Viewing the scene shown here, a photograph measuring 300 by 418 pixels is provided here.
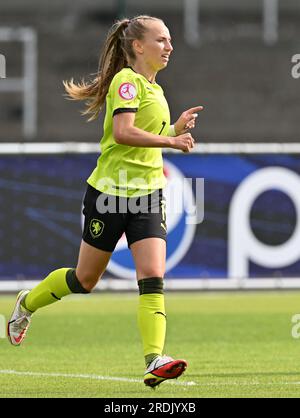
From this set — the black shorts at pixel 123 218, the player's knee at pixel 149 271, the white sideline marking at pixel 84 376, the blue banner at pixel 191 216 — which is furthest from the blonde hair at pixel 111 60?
the blue banner at pixel 191 216

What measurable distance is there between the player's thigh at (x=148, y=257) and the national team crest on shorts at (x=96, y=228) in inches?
11.1

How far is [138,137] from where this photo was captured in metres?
7.96

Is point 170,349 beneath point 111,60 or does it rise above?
beneath

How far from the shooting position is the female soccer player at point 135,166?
8020mm

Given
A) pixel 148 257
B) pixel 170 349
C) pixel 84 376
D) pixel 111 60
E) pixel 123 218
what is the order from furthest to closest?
pixel 170 349
pixel 84 376
pixel 111 60
pixel 123 218
pixel 148 257

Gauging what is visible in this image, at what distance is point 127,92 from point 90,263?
108 centimetres

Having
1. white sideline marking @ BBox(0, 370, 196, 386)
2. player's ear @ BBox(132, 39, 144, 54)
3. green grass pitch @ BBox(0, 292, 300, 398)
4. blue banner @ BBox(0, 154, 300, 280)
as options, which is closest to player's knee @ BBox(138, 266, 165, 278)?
green grass pitch @ BBox(0, 292, 300, 398)

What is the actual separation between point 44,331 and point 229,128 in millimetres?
12838

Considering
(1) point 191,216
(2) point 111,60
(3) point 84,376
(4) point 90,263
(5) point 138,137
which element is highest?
(2) point 111,60

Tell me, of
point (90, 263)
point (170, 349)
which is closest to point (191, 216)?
point (170, 349)

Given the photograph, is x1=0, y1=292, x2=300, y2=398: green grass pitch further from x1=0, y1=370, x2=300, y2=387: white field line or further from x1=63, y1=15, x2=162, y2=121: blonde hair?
x1=63, y1=15, x2=162, y2=121: blonde hair

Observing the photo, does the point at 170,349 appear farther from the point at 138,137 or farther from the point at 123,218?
the point at 138,137

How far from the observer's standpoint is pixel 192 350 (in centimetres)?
1050

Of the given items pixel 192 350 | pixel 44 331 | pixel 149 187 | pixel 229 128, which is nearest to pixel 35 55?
pixel 229 128
